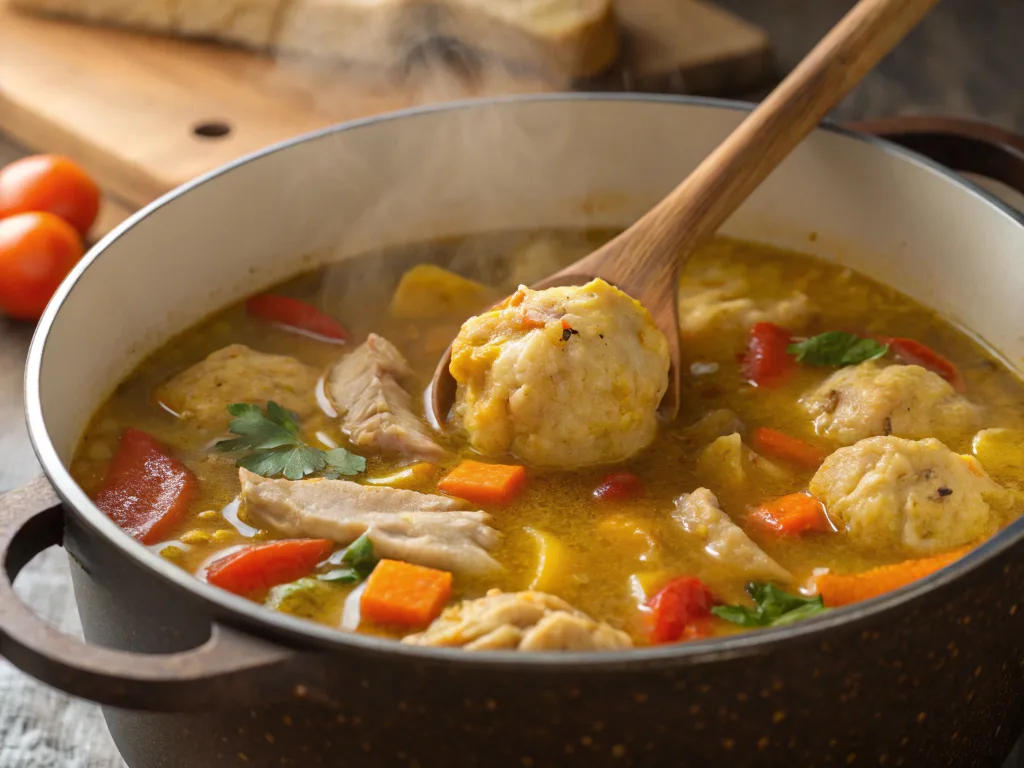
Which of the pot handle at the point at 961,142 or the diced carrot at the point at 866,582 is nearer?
the diced carrot at the point at 866,582

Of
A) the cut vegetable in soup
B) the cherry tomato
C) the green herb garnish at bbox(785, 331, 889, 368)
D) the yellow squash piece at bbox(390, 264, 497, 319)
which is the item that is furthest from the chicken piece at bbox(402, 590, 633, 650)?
the cherry tomato

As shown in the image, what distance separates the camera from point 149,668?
5.55 feet

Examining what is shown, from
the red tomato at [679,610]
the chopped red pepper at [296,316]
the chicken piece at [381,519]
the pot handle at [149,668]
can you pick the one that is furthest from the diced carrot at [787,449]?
the pot handle at [149,668]

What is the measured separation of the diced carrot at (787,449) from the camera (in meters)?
2.71

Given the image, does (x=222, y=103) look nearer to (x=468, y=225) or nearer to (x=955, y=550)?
(x=468, y=225)

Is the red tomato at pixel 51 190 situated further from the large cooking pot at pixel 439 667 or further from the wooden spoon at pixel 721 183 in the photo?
the wooden spoon at pixel 721 183

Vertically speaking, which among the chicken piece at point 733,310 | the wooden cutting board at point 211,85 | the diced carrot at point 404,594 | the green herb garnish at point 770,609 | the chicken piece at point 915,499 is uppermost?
the chicken piece at point 915,499

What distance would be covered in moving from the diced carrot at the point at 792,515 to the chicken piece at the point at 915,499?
36mm

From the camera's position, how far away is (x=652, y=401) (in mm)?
2670

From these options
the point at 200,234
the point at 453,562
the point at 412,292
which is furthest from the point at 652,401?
the point at 200,234

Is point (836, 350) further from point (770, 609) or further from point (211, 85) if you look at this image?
point (211, 85)

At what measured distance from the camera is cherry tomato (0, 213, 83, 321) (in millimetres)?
3863

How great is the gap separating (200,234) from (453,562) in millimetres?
1360

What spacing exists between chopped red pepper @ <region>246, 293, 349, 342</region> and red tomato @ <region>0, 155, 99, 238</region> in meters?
1.15
